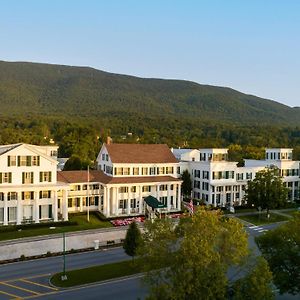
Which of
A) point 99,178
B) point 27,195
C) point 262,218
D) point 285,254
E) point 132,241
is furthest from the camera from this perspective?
point 99,178

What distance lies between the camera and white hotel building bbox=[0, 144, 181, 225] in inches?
2078

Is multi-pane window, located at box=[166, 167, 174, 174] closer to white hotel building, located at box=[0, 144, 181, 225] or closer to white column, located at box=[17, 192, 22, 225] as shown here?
white hotel building, located at box=[0, 144, 181, 225]

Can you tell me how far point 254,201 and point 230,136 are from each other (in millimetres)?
102750

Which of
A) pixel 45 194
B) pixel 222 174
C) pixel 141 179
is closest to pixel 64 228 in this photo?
pixel 45 194

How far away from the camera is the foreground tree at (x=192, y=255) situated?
2270 centimetres

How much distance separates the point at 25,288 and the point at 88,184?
26.3 m

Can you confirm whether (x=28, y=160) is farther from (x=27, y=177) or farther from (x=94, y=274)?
(x=94, y=274)

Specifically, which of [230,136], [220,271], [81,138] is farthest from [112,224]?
[230,136]

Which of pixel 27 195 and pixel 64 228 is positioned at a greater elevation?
pixel 27 195

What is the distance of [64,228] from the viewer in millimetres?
51250

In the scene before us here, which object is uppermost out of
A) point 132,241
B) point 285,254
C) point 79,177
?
point 79,177

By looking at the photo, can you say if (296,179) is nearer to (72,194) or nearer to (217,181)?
(217,181)

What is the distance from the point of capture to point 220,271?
22.9 metres

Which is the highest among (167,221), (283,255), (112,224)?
(167,221)
